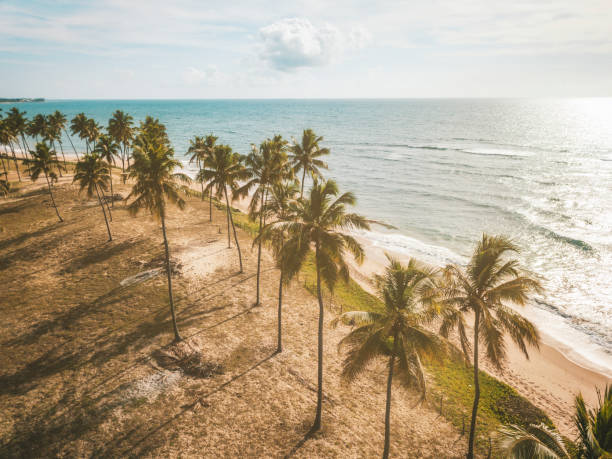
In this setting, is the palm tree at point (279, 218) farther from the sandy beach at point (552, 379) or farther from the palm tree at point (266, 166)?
the sandy beach at point (552, 379)

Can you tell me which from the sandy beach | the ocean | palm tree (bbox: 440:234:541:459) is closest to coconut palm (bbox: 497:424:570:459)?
palm tree (bbox: 440:234:541:459)

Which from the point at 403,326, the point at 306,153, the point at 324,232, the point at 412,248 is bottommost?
the point at 412,248

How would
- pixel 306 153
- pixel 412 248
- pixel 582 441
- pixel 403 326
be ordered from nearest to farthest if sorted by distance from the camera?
pixel 582 441 < pixel 403 326 < pixel 306 153 < pixel 412 248

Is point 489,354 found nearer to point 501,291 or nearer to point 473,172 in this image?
point 501,291

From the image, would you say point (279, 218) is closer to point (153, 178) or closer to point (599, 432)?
point (153, 178)

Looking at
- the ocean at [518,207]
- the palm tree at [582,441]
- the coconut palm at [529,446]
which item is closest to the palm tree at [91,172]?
the ocean at [518,207]

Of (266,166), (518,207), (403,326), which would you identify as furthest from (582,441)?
(518,207)

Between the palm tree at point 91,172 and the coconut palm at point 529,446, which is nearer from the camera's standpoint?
the coconut palm at point 529,446

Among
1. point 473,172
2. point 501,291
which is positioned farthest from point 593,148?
point 501,291
